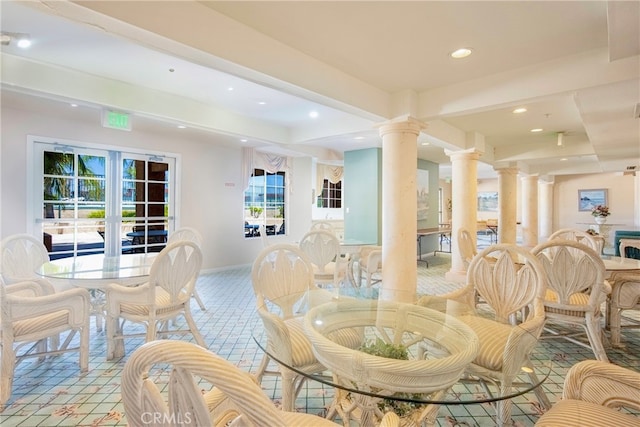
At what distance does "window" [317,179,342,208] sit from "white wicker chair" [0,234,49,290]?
6080mm

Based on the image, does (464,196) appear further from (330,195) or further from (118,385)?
(118,385)

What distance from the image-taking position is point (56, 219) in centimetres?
429

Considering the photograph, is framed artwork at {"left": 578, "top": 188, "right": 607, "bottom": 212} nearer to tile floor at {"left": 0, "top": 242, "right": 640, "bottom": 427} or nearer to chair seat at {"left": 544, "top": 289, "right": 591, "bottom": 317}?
tile floor at {"left": 0, "top": 242, "right": 640, "bottom": 427}

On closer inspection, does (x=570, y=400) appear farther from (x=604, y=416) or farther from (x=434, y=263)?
(x=434, y=263)

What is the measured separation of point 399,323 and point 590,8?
89.3 inches

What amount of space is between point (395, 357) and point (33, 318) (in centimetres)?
233

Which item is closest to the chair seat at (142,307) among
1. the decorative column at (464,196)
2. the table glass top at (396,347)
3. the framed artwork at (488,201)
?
the table glass top at (396,347)

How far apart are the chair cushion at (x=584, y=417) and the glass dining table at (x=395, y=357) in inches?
4.2

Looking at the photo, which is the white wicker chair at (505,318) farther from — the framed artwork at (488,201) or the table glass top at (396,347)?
the framed artwork at (488,201)

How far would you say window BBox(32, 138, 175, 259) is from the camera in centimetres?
422

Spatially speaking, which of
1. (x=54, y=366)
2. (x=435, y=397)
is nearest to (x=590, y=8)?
(x=435, y=397)

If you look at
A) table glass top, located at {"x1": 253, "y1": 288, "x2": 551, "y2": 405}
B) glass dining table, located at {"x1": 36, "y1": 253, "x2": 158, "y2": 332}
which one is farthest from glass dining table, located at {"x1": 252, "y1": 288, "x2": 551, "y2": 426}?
glass dining table, located at {"x1": 36, "y1": 253, "x2": 158, "y2": 332}

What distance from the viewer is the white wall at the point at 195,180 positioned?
152 inches

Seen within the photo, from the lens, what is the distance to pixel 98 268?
2.73 meters
